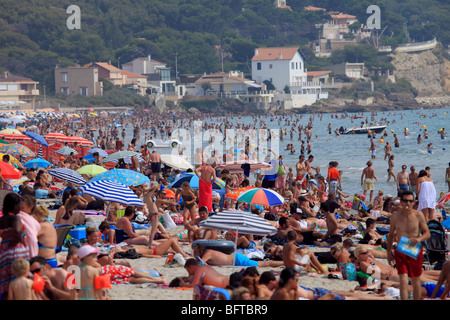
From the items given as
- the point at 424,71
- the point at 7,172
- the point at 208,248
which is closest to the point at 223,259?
the point at 208,248

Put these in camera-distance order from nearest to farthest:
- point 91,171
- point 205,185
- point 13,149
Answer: point 205,185 < point 91,171 < point 13,149

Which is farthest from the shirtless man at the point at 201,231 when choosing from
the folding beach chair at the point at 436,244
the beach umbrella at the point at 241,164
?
the beach umbrella at the point at 241,164

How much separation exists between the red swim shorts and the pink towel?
131 inches

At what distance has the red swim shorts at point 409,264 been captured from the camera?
666cm

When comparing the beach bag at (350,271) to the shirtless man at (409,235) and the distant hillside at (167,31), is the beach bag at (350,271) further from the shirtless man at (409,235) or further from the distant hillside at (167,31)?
the distant hillside at (167,31)

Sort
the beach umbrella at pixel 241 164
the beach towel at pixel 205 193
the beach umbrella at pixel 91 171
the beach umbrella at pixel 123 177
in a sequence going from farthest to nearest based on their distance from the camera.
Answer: the beach umbrella at pixel 241 164 < the beach umbrella at pixel 91 171 < the beach towel at pixel 205 193 < the beach umbrella at pixel 123 177

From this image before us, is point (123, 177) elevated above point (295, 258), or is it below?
above

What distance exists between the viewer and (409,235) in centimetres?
678

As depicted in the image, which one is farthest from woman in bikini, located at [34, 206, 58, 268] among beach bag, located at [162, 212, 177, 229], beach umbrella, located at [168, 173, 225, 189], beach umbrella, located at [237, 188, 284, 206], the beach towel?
beach umbrella, located at [168, 173, 225, 189]

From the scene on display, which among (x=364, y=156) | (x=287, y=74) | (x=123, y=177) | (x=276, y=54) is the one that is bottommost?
(x=364, y=156)

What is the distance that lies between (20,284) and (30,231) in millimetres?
646

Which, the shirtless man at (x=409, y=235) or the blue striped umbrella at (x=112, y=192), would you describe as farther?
the blue striped umbrella at (x=112, y=192)

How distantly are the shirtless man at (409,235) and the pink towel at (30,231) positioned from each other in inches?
131

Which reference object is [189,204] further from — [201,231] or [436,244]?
[436,244]
